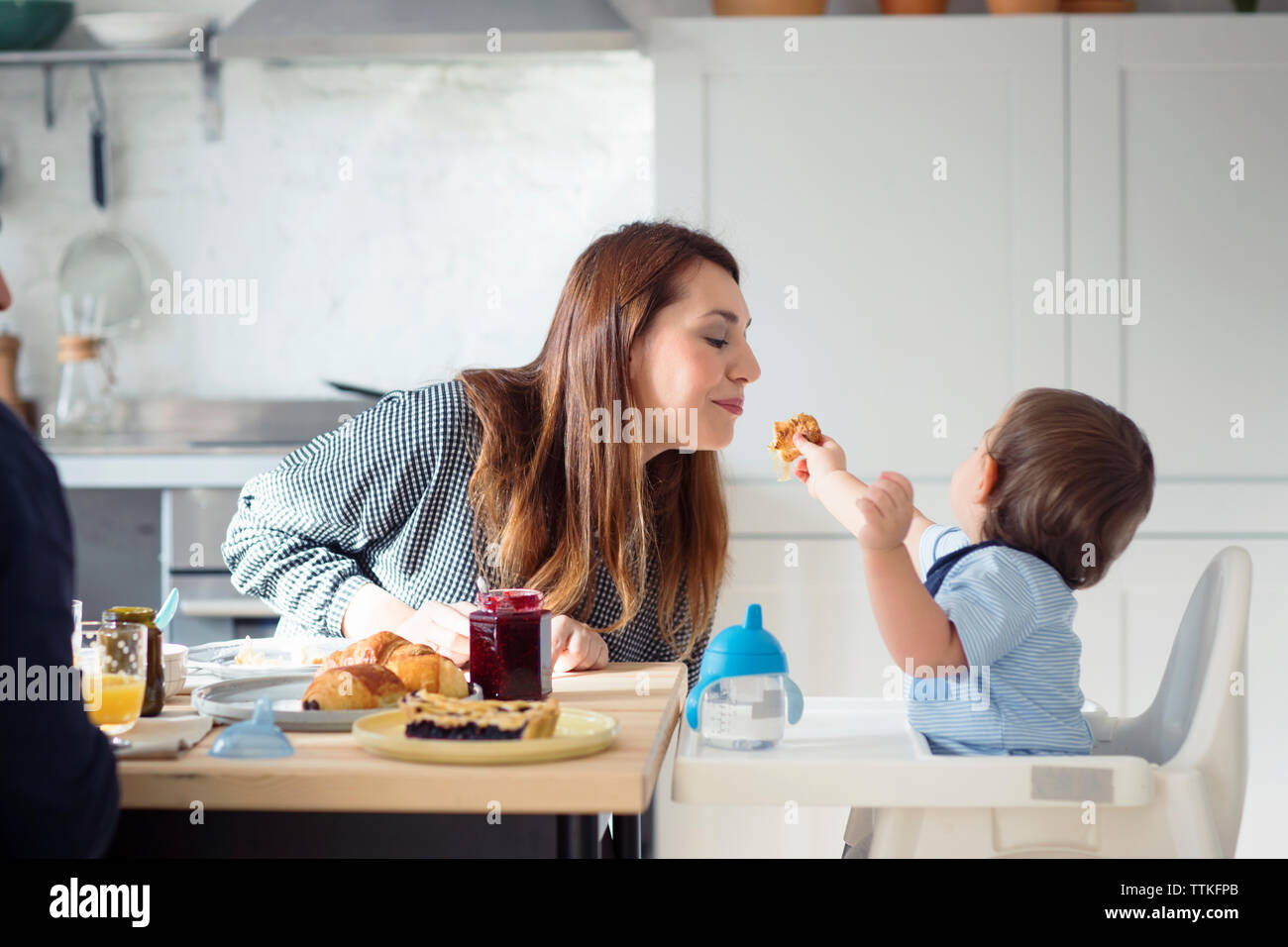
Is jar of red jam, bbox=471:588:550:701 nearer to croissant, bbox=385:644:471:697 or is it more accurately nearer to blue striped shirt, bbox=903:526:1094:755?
croissant, bbox=385:644:471:697

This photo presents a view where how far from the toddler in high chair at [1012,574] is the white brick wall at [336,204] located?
2.07 meters

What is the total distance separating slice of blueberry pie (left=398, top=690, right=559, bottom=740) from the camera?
986 mm

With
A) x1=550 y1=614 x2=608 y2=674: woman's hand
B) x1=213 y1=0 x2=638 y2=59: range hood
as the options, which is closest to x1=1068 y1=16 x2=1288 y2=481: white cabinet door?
x1=213 y1=0 x2=638 y2=59: range hood

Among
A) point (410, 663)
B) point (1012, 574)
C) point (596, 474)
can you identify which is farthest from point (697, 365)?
point (410, 663)

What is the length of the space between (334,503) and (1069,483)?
0.94 meters

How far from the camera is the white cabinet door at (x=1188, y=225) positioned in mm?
2645

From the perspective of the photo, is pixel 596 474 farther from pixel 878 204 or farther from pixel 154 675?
pixel 878 204

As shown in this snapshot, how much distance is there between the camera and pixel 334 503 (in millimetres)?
1722

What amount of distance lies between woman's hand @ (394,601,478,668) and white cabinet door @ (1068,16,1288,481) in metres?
1.72

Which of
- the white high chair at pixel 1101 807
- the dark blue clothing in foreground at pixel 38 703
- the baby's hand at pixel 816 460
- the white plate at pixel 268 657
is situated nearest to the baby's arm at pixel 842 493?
the baby's hand at pixel 816 460

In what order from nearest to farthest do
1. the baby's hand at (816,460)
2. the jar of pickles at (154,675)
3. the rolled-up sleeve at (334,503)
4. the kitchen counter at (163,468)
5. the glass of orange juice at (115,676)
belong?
1. the glass of orange juice at (115,676)
2. the jar of pickles at (154,675)
3. the baby's hand at (816,460)
4. the rolled-up sleeve at (334,503)
5. the kitchen counter at (163,468)

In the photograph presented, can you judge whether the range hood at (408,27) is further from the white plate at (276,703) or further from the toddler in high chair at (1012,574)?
the white plate at (276,703)
